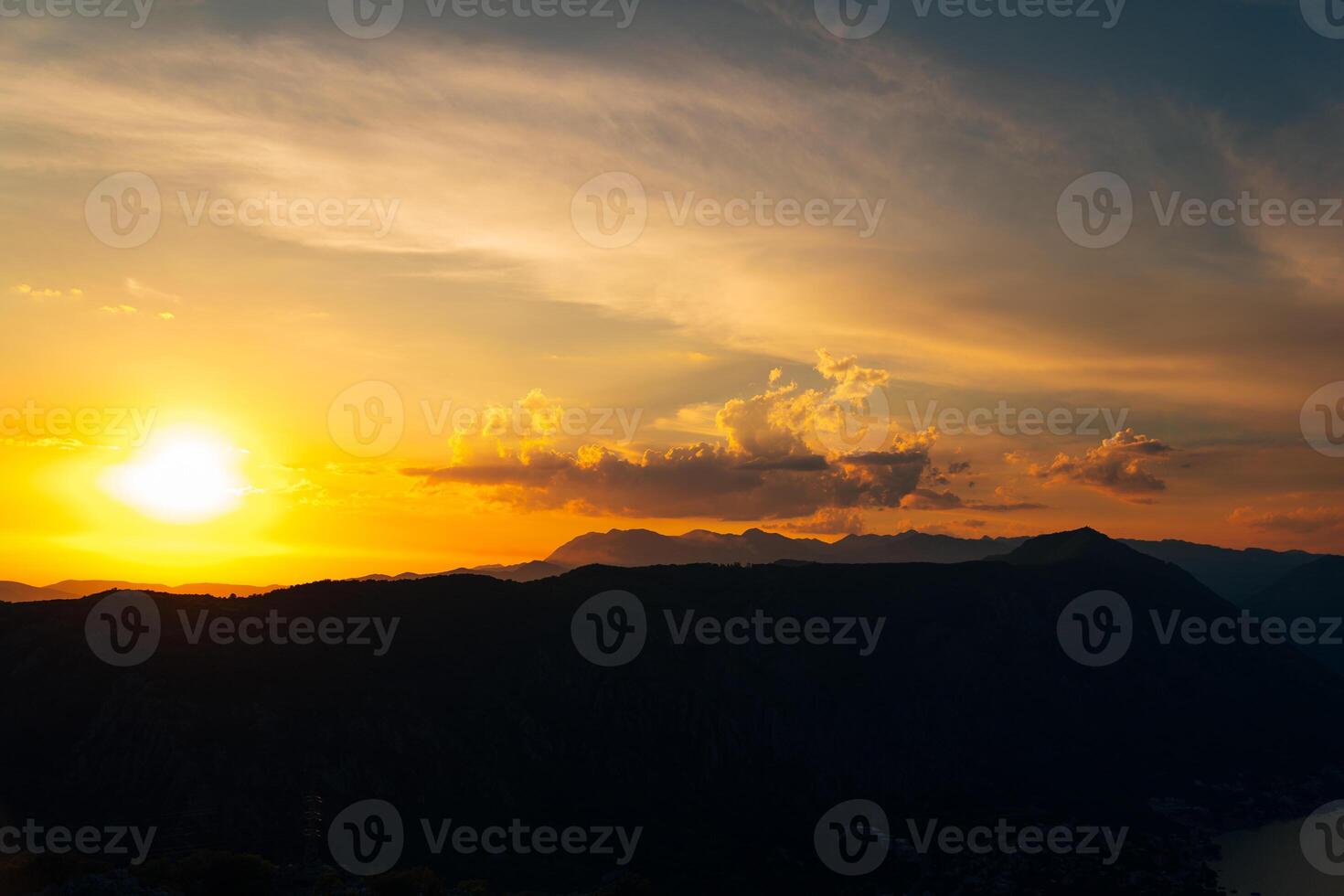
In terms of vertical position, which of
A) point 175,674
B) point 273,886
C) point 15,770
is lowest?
point 273,886

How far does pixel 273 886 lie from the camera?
87.8 metres

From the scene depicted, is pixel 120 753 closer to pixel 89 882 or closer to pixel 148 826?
pixel 148 826

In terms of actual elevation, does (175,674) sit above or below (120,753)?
above

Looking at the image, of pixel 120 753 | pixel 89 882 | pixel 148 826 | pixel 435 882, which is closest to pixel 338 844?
pixel 148 826

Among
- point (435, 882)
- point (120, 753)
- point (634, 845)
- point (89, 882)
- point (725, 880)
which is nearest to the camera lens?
point (89, 882)

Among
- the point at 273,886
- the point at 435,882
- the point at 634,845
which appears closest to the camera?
the point at 273,886

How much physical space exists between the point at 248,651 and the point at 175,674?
1905 centimetres

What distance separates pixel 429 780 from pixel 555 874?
122ft

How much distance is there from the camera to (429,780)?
615 ft

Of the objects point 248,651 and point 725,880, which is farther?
point 248,651

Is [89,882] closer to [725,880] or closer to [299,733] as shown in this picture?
[299,733]

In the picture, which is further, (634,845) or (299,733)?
(634,845)

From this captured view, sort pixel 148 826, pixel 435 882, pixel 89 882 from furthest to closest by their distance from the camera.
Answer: pixel 148 826 < pixel 435 882 < pixel 89 882

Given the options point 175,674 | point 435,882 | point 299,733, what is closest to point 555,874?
point 299,733
